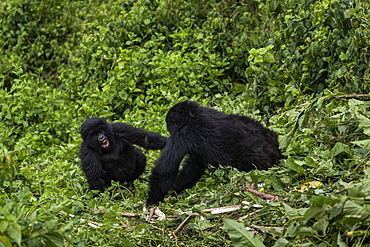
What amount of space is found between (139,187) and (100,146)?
25.4 inches

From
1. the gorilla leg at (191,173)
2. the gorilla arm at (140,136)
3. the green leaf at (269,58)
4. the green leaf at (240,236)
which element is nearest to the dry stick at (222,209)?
the green leaf at (240,236)

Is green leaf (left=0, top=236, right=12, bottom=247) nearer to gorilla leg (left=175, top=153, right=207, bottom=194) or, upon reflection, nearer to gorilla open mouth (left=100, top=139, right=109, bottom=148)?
gorilla leg (left=175, top=153, right=207, bottom=194)

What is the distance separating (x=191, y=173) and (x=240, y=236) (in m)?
1.96

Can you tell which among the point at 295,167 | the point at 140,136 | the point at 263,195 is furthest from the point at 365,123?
the point at 140,136

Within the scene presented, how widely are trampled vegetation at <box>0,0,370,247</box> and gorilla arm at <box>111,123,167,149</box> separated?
18.5 inches

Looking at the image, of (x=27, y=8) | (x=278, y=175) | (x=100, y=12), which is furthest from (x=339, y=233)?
(x=27, y=8)

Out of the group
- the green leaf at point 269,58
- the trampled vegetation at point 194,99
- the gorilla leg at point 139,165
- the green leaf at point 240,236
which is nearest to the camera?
the green leaf at point 240,236

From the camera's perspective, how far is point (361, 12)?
18.7 feet

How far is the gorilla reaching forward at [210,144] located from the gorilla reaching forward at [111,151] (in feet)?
2.79

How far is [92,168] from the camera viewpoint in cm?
554

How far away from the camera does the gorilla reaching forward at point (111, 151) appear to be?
559 centimetres

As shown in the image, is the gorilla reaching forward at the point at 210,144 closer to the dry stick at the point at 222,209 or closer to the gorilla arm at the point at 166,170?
the gorilla arm at the point at 166,170

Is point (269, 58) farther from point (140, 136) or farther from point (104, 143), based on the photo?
point (104, 143)

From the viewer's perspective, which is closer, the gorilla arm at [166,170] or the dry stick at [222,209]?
the dry stick at [222,209]
